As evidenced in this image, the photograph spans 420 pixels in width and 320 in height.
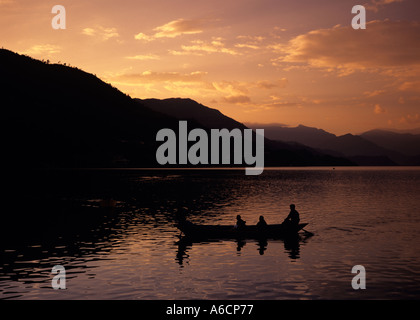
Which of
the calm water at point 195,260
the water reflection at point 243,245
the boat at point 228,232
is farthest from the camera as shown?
the boat at point 228,232

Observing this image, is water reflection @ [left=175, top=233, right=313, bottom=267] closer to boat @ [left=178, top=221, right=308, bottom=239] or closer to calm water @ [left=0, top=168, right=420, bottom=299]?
calm water @ [left=0, top=168, right=420, bottom=299]

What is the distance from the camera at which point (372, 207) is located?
7425cm

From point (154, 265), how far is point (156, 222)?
23.7m

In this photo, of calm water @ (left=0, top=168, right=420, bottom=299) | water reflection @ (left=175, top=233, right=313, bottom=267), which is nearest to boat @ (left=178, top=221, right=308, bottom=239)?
water reflection @ (left=175, top=233, right=313, bottom=267)

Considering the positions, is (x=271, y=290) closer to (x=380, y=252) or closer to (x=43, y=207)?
(x=380, y=252)

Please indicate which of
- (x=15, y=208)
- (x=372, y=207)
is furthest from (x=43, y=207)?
(x=372, y=207)

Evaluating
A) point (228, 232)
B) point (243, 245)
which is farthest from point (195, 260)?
point (228, 232)

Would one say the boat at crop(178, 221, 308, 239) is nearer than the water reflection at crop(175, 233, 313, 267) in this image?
No

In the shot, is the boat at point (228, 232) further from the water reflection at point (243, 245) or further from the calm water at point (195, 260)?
the calm water at point (195, 260)

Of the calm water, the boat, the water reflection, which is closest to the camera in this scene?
the calm water

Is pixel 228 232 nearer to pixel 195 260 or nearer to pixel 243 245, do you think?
pixel 243 245

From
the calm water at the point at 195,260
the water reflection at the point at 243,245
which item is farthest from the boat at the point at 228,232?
the calm water at the point at 195,260
